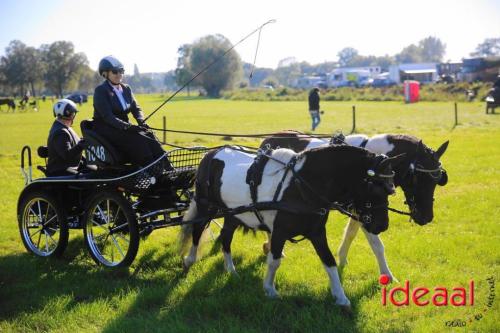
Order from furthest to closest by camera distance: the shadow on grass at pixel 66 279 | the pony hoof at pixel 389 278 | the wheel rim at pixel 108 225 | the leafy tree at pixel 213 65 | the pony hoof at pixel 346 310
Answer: the leafy tree at pixel 213 65, the wheel rim at pixel 108 225, the pony hoof at pixel 389 278, the shadow on grass at pixel 66 279, the pony hoof at pixel 346 310

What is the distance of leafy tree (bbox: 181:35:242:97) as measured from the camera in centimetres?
9388

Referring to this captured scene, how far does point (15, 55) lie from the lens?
341ft

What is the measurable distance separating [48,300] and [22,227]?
2224 mm

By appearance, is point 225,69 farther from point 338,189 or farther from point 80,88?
point 338,189

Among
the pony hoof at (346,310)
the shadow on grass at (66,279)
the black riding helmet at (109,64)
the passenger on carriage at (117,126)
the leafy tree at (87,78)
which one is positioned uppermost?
the leafy tree at (87,78)

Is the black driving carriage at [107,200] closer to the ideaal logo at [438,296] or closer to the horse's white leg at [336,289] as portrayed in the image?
the horse's white leg at [336,289]

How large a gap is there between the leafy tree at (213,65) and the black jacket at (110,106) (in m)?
85.6

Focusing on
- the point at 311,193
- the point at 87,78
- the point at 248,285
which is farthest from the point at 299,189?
the point at 87,78

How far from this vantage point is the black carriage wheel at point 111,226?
21.5 ft

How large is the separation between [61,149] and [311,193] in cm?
397

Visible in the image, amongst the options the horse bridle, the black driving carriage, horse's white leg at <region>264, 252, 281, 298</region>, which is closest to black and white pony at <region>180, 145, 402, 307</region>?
horse's white leg at <region>264, 252, 281, 298</region>

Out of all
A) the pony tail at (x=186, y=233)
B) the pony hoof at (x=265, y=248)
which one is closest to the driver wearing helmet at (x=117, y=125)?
the pony tail at (x=186, y=233)

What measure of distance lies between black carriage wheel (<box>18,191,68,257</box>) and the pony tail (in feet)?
5.30

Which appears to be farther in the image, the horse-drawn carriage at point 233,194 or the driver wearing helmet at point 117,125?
the driver wearing helmet at point 117,125
